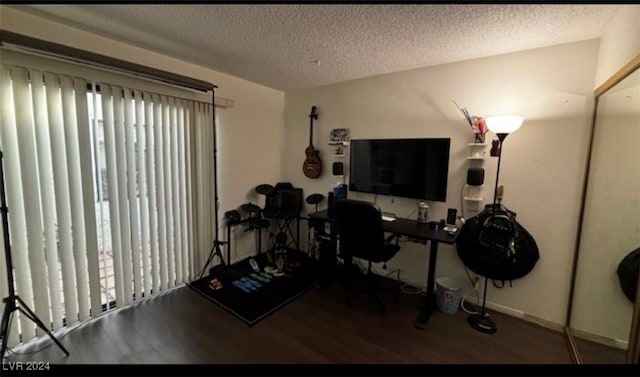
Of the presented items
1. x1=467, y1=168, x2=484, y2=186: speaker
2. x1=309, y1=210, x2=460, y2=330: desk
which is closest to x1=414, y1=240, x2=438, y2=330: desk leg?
x1=309, y1=210, x2=460, y2=330: desk

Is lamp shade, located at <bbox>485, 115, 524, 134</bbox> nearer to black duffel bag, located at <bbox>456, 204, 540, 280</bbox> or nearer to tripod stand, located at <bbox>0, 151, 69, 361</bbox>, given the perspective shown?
black duffel bag, located at <bbox>456, 204, 540, 280</bbox>

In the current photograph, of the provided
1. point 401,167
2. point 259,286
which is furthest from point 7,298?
point 401,167

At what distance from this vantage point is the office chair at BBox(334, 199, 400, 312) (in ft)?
7.15

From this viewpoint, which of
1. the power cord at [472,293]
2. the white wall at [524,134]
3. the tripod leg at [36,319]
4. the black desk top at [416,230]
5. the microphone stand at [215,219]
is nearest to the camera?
the tripod leg at [36,319]

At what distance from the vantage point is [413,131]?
8.82ft

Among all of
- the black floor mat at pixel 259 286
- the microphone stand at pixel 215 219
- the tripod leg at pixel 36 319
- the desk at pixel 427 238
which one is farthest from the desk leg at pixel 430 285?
the tripod leg at pixel 36 319

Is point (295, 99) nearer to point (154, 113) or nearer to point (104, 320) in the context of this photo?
point (154, 113)

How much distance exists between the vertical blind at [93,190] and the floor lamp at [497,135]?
109 inches

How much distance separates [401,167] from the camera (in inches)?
105

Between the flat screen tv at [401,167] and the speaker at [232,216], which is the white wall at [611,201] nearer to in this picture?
the flat screen tv at [401,167]

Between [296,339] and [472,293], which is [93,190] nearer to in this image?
[296,339]

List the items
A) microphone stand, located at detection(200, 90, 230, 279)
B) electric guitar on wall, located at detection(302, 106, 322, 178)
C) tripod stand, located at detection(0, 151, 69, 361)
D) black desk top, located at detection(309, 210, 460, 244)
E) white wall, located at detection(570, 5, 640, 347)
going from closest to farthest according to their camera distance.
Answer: white wall, located at detection(570, 5, 640, 347) < tripod stand, located at detection(0, 151, 69, 361) < black desk top, located at detection(309, 210, 460, 244) < microphone stand, located at detection(200, 90, 230, 279) < electric guitar on wall, located at detection(302, 106, 322, 178)

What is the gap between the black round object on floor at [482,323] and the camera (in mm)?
2062

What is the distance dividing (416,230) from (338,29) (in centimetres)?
179
